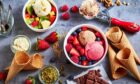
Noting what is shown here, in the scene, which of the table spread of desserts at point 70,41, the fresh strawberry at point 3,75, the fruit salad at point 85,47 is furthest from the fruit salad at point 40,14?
the fresh strawberry at point 3,75

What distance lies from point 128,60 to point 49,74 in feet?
0.95

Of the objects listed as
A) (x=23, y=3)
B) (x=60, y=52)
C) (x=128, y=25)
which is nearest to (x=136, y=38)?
(x=128, y=25)

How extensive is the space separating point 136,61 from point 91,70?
0.17m

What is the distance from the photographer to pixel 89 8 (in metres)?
1.52

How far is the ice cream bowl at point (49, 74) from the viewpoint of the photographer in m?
1.44

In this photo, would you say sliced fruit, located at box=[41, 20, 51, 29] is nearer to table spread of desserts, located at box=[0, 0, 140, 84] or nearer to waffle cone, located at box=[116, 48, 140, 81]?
table spread of desserts, located at box=[0, 0, 140, 84]

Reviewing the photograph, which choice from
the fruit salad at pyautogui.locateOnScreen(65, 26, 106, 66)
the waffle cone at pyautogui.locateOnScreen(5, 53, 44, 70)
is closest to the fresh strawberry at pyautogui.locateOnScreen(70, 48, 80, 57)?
the fruit salad at pyautogui.locateOnScreen(65, 26, 106, 66)

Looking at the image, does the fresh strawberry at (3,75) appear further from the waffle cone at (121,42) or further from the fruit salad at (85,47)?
the waffle cone at (121,42)

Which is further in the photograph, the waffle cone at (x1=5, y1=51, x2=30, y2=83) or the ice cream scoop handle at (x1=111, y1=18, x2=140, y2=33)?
the ice cream scoop handle at (x1=111, y1=18, x2=140, y2=33)

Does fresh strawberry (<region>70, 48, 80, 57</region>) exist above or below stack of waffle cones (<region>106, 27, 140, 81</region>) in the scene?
A: above

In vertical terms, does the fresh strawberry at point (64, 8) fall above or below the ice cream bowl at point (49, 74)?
above

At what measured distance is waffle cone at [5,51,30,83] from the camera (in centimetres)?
137

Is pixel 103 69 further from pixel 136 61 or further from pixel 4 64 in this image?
pixel 4 64

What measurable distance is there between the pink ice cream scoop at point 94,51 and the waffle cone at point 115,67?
39mm
